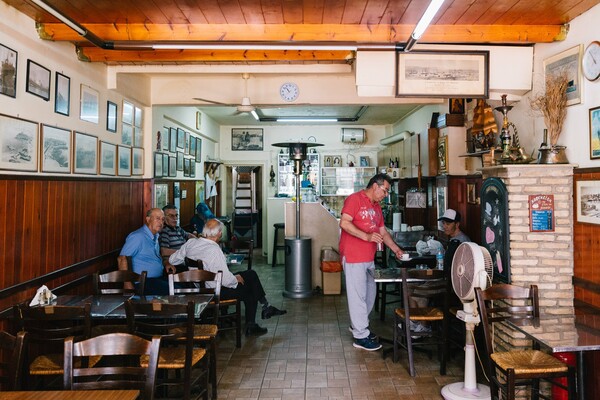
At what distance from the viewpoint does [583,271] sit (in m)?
3.59

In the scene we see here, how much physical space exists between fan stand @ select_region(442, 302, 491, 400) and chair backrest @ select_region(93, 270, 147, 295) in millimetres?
2805

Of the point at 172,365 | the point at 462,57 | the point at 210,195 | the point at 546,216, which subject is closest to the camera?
the point at 172,365

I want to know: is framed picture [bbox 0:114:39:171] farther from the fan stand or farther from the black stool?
the black stool

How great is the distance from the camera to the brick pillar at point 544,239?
3.70 metres

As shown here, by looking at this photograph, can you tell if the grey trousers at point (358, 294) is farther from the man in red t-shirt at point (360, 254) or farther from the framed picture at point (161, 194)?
the framed picture at point (161, 194)

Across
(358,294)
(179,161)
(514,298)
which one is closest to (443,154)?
(358,294)

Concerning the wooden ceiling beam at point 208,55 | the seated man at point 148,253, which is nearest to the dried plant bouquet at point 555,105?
the wooden ceiling beam at point 208,55

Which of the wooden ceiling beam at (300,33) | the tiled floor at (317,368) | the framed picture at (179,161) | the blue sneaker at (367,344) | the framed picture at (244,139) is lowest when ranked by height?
the tiled floor at (317,368)

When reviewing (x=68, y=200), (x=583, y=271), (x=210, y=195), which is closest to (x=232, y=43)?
(x=68, y=200)

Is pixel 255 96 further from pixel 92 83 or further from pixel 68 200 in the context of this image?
pixel 68 200

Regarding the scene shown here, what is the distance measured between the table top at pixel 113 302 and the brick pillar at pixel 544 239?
2.62 metres

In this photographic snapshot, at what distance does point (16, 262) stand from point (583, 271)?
14.7ft

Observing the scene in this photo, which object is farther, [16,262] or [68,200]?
[68,200]

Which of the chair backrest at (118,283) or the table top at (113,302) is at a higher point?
the chair backrest at (118,283)
